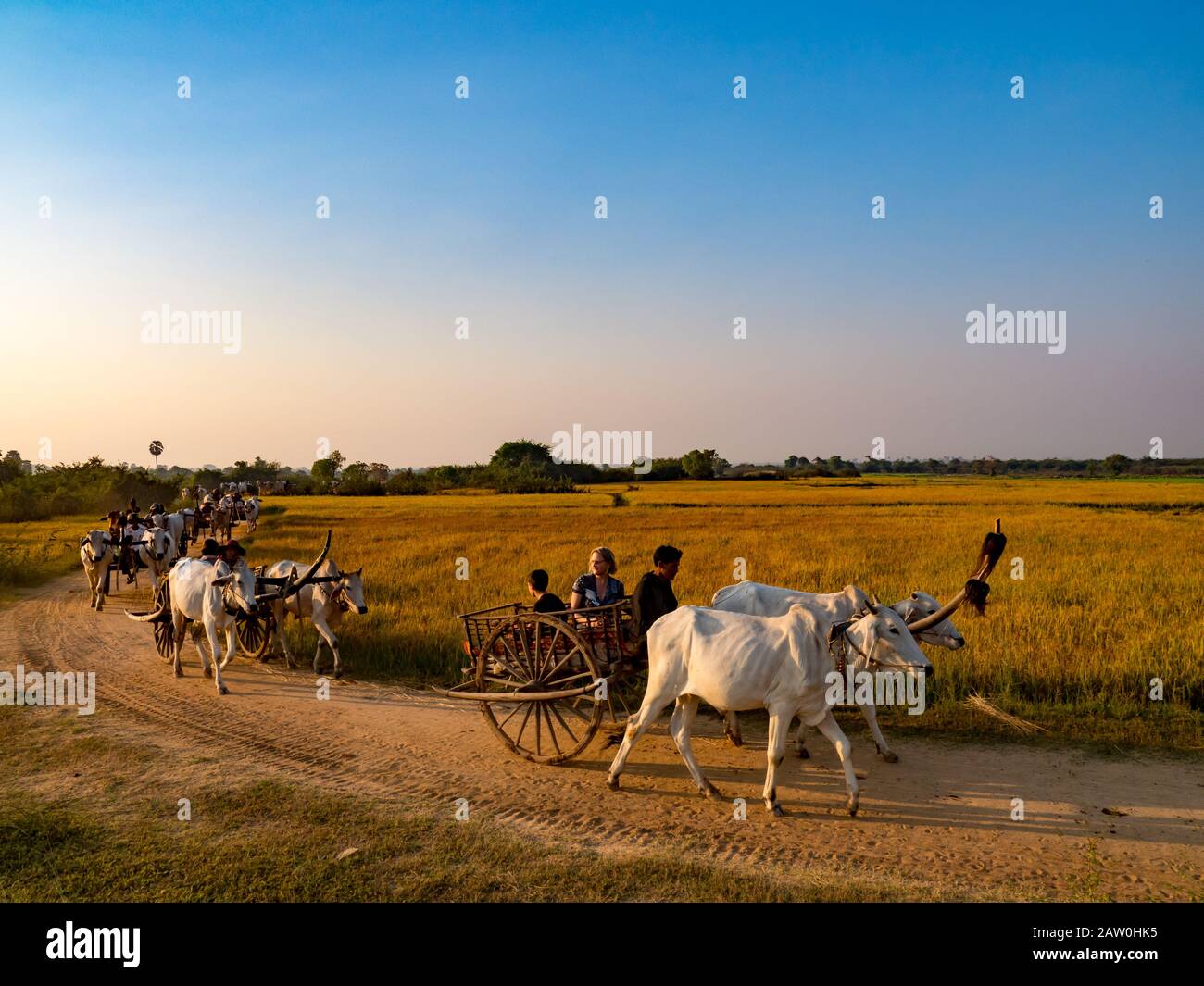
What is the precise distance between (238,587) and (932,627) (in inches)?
315

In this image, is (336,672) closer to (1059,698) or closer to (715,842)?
(715,842)

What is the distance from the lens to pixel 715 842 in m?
5.18

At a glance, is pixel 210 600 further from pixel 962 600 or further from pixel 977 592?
pixel 977 592

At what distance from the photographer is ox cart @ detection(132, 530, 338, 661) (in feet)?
33.5

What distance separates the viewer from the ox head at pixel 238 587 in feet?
30.4

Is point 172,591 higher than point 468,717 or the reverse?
higher

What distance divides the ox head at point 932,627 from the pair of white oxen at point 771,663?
0.60 metres

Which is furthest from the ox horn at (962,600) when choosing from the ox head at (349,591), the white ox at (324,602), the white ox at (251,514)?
the white ox at (251,514)

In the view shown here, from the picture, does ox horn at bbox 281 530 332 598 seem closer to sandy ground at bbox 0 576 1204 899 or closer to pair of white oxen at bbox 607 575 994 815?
sandy ground at bbox 0 576 1204 899

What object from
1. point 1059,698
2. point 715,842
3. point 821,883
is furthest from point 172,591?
point 1059,698

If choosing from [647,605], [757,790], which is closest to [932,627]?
[757,790]

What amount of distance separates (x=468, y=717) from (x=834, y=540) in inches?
698

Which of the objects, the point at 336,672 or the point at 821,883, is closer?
the point at 821,883
